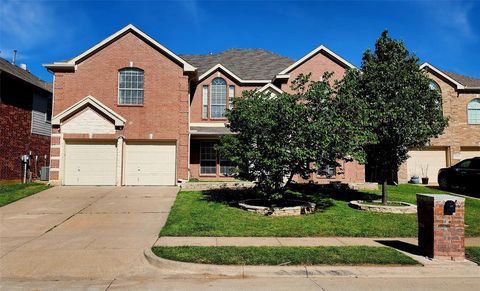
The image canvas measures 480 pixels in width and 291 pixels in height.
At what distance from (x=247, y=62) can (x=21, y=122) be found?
14.1 m

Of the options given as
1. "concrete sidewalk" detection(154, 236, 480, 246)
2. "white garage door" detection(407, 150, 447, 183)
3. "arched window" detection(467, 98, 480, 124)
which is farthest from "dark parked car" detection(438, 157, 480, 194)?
"concrete sidewalk" detection(154, 236, 480, 246)

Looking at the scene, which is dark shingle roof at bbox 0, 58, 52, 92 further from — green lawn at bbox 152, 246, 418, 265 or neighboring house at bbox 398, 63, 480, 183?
neighboring house at bbox 398, 63, 480, 183

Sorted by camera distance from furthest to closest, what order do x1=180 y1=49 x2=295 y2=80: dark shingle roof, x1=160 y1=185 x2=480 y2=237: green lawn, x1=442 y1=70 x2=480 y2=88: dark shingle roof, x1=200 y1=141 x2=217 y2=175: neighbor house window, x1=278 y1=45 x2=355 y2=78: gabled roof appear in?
1. x1=442 y1=70 x2=480 y2=88: dark shingle roof
2. x1=180 y1=49 x2=295 y2=80: dark shingle roof
3. x1=200 y1=141 x2=217 y2=175: neighbor house window
4. x1=278 y1=45 x2=355 y2=78: gabled roof
5. x1=160 y1=185 x2=480 y2=237: green lawn

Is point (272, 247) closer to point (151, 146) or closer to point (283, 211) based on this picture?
point (283, 211)

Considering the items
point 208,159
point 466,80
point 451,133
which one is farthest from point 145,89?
point 466,80

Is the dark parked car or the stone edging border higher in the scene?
the dark parked car

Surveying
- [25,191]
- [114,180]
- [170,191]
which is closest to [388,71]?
[170,191]

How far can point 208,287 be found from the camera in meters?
5.97

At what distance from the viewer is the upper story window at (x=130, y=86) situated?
1902cm

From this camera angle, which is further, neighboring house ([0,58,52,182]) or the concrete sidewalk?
neighboring house ([0,58,52,182])

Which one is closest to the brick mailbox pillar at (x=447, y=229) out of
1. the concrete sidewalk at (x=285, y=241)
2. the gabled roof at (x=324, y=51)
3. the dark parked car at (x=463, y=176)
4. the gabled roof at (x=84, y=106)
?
the concrete sidewalk at (x=285, y=241)

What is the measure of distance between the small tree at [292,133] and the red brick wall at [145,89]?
Answer: 6343 mm

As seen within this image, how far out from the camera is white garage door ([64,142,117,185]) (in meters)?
18.6

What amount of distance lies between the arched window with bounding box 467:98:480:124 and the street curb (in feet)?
65.8
